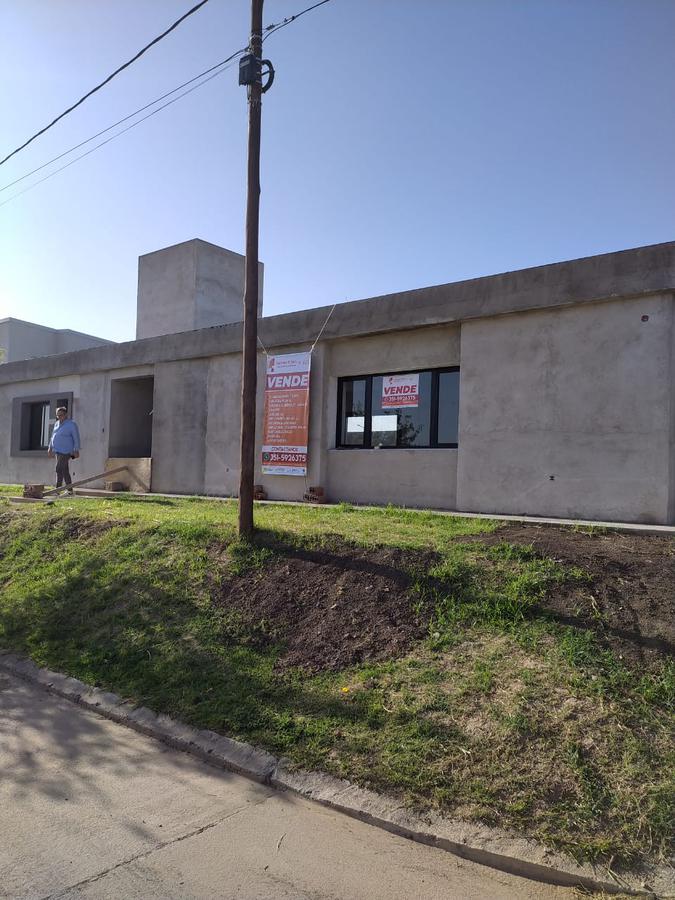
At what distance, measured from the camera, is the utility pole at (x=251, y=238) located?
7680mm

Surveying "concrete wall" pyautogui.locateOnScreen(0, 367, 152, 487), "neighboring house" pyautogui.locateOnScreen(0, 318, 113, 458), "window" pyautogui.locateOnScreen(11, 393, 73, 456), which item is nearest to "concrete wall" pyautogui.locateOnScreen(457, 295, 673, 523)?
"concrete wall" pyautogui.locateOnScreen(0, 367, 152, 487)

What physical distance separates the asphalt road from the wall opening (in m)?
12.5

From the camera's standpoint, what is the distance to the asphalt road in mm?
3127

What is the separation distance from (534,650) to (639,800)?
4.73 ft

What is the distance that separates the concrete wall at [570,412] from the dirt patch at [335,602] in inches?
134

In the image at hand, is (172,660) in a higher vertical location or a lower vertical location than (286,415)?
lower

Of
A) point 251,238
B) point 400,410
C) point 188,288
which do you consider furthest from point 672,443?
point 188,288

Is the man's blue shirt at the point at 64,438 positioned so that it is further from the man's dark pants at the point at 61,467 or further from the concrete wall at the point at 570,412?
the concrete wall at the point at 570,412

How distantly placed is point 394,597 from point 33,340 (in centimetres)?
2682

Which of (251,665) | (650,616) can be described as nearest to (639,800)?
(650,616)

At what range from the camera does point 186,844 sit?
11.4ft

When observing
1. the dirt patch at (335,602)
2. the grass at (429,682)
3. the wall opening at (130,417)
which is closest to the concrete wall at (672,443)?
the grass at (429,682)

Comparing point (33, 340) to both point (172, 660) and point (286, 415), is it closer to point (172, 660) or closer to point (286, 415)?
point (286, 415)

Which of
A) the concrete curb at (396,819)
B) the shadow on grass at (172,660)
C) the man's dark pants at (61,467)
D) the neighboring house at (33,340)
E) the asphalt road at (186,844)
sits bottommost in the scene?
the asphalt road at (186,844)
